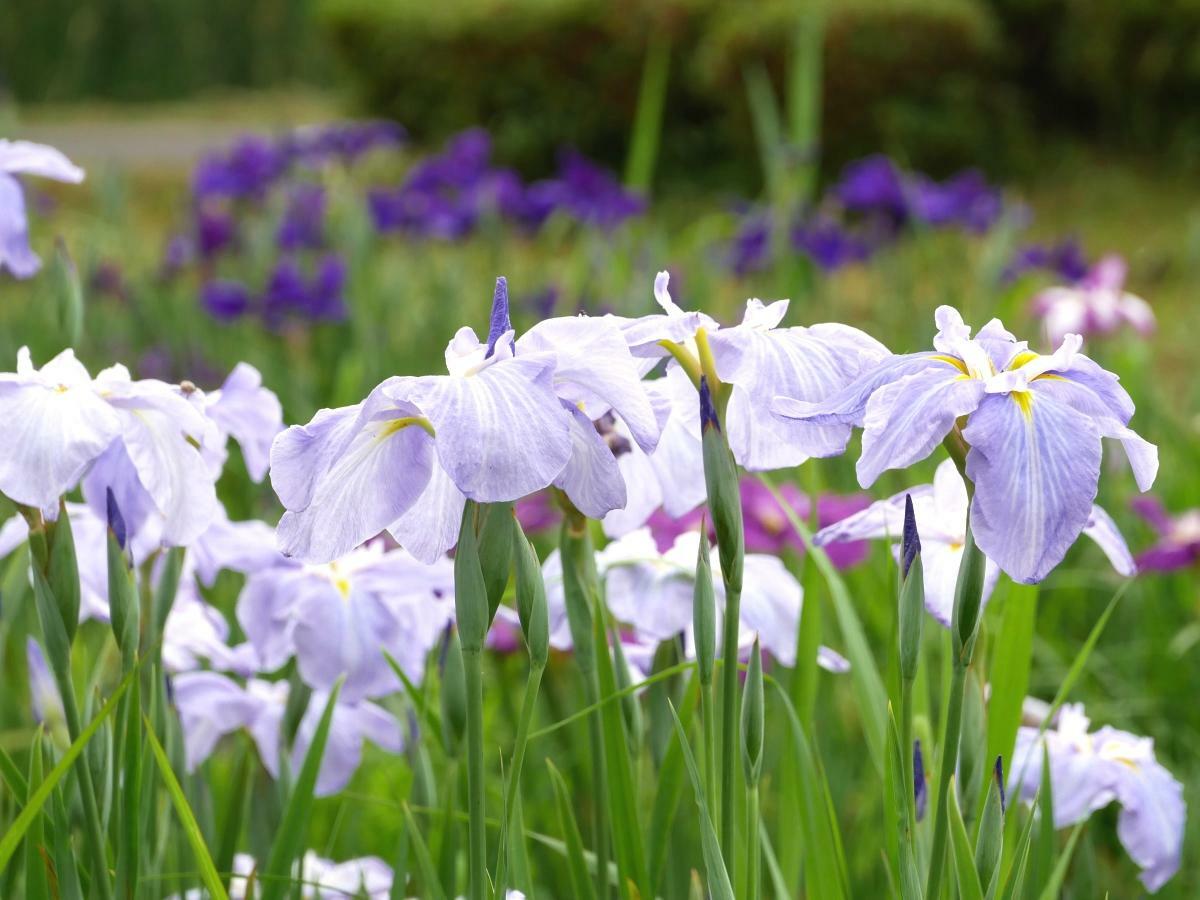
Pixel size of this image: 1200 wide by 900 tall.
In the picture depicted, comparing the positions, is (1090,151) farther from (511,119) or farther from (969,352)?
(969,352)

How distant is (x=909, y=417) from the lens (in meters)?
0.64

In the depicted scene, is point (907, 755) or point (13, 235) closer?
point (907, 755)

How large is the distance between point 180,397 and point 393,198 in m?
3.21

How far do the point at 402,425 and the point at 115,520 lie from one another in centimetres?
22

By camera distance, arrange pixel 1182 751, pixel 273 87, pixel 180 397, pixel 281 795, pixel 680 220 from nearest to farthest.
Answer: pixel 180 397, pixel 281 795, pixel 1182 751, pixel 680 220, pixel 273 87

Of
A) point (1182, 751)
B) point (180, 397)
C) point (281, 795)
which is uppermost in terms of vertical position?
point (180, 397)

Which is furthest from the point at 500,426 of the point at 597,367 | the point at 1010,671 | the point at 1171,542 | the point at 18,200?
the point at 1171,542

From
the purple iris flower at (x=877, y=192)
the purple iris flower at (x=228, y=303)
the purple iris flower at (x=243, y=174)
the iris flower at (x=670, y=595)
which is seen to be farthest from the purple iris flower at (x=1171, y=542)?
the purple iris flower at (x=243, y=174)

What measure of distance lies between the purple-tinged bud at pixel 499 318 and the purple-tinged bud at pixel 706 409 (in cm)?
10

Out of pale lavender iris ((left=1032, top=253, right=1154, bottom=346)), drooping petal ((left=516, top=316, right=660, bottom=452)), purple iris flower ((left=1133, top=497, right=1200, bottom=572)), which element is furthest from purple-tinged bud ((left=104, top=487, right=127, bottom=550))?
pale lavender iris ((left=1032, top=253, right=1154, bottom=346))

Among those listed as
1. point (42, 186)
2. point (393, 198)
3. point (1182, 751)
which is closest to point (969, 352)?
point (1182, 751)

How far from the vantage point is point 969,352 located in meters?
0.69

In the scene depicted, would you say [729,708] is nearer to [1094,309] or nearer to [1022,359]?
[1022,359]

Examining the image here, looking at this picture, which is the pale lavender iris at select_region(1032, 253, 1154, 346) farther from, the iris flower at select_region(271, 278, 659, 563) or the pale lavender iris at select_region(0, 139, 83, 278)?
the iris flower at select_region(271, 278, 659, 563)
